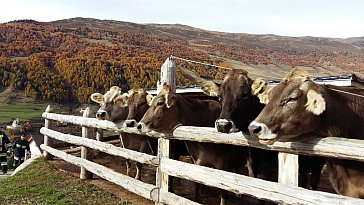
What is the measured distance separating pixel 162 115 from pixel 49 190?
153 inches

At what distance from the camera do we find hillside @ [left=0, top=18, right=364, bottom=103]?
211 ft

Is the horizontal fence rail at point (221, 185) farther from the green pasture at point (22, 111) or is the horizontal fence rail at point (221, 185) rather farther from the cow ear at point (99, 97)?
the green pasture at point (22, 111)

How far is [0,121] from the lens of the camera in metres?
53.7

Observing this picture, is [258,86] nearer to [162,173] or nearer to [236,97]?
[236,97]

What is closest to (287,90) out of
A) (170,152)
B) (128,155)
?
(170,152)

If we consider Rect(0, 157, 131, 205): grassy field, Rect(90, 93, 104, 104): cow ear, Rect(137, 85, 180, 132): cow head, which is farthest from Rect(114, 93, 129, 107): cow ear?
Rect(137, 85, 180, 132): cow head

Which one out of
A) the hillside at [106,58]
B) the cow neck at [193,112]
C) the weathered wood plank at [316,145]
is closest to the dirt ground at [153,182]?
the cow neck at [193,112]

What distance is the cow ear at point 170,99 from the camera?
6980 mm

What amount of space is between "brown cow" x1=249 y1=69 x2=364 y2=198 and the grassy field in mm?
4102

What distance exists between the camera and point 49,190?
895 cm

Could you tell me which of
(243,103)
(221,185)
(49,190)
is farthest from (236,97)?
(49,190)

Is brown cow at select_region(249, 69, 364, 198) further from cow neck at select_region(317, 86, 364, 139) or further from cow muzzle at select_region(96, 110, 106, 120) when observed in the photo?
cow muzzle at select_region(96, 110, 106, 120)

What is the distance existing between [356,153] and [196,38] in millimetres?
104359

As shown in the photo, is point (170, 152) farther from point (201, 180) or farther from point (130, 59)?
point (130, 59)
